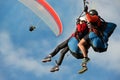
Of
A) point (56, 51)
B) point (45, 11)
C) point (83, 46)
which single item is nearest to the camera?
point (83, 46)

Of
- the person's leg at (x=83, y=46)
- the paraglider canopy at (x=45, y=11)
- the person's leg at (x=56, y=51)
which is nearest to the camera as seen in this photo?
the person's leg at (x=83, y=46)

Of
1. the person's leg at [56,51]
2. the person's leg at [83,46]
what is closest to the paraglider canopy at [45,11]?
the person's leg at [56,51]

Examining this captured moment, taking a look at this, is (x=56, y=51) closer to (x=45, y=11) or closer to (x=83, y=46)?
(x=83, y=46)

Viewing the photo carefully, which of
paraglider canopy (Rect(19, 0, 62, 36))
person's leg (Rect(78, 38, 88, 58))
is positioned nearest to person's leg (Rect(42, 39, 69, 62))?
→ person's leg (Rect(78, 38, 88, 58))

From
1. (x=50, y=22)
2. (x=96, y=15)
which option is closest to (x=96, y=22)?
(x=96, y=15)

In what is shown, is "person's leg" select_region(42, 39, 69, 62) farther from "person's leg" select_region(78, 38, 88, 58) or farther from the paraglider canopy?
the paraglider canopy

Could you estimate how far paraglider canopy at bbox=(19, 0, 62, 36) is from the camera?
931 inches

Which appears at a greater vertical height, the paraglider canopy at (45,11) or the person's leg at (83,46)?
the paraglider canopy at (45,11)

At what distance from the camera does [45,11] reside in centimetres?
2403

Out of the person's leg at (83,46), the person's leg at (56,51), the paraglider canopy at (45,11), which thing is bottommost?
the person's leg at (83,46)

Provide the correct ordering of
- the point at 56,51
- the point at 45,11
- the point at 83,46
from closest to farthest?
the point at 83,46
the point at 56,51
the point at 45,11

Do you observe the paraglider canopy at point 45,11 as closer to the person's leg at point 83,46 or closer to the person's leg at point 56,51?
the person's leg at point 56,51

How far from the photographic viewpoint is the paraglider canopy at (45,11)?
23.7 meters

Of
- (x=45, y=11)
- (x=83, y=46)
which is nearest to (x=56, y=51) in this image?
(x=83, y=46)
